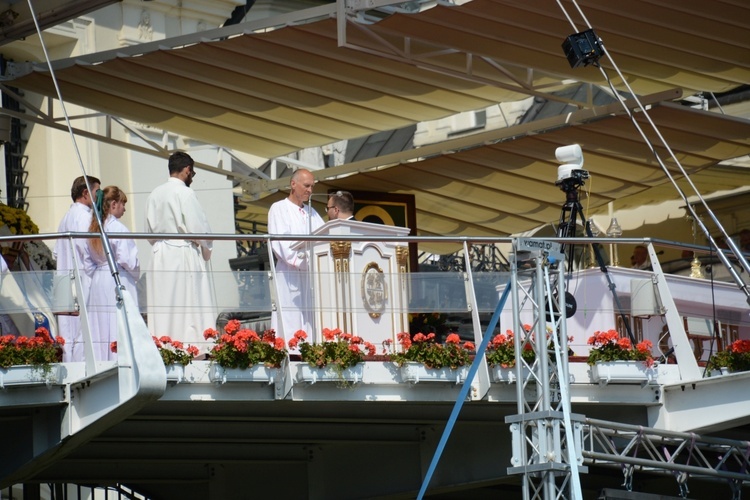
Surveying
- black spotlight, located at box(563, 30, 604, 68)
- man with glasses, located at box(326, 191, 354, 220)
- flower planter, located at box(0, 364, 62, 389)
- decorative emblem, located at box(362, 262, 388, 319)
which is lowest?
flower planter, located at box(0, 364, 62, 389)

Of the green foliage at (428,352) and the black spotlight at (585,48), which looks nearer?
the green foliage at (428,352)

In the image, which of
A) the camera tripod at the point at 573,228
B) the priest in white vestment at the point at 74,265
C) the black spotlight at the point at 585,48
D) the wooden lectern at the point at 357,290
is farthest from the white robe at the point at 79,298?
the black spotlight at the point at 585,48

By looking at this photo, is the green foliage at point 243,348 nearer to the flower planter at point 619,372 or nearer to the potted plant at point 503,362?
the potted plant at point 503,362

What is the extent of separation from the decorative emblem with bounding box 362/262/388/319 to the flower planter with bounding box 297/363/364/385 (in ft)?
2.13

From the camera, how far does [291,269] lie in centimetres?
1658

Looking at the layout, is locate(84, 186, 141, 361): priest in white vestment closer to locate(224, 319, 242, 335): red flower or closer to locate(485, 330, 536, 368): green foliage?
locate(224, 319, 242, 335): red flower

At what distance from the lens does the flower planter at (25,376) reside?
1513 centimetres

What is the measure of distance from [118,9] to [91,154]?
7.92ft

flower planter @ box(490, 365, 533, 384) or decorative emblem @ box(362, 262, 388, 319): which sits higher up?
decorative emblem @ box(362, 262, 388, 319)

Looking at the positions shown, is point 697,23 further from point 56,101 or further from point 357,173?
point 56,101

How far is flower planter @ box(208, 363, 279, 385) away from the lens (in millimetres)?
15703

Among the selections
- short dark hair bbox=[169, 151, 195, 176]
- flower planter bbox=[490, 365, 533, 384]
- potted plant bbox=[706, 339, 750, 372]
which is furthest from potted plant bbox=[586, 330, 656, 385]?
short dark hair bbox=[169, 151, 195, 176]

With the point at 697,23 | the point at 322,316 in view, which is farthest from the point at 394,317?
the point at 697,23

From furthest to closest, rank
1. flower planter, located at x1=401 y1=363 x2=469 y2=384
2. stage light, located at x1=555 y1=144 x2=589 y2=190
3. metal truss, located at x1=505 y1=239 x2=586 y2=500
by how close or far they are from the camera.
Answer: stage light, located at x1=555 y1=144 x2=589 y2=190, flower planter, located at x1=401 y1=363 x2=469 y2=384, metal truss, located at x1=505 y1=239 x2=586 y2=500
